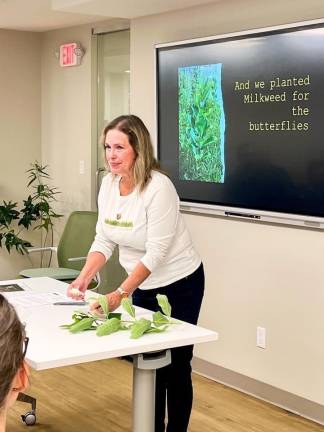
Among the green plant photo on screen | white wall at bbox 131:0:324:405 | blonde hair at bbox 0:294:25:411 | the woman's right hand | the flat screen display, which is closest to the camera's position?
blonde hair at bbox 0:294:25:411

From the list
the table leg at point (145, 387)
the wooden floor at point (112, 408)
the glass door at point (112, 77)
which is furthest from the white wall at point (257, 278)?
the table leg at point (145, 387)

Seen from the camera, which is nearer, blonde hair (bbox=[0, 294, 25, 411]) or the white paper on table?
blonde hair (bbox=[0, 294, 25, 411])

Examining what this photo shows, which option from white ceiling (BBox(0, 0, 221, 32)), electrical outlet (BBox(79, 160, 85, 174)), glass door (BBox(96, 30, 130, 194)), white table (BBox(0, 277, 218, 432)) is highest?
white ceiling (BBox(0, 0, 221, 32))

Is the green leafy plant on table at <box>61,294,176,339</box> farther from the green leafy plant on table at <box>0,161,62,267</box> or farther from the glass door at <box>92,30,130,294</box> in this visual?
the green leafy plant on table at <box>0,161,62,267</box>

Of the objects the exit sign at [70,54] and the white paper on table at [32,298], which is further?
the exit sign at [70,54]

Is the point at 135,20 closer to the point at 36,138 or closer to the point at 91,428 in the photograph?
the point at 36,138

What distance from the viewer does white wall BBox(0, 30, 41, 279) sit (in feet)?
21.5

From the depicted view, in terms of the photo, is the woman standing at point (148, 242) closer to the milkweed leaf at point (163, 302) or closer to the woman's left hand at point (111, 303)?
the woman's left hand at point (111, 303)

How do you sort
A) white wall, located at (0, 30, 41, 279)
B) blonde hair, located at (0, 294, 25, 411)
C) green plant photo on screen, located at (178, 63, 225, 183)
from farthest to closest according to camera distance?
white wall, located at (0, 30, 41, 279)
green plant photo on screen, located at (178, 63, 225, 183)
blonde hair, located at (0, 294, 25, 411)

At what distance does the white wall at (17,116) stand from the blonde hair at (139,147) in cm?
339

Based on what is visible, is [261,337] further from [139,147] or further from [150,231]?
[139,147]

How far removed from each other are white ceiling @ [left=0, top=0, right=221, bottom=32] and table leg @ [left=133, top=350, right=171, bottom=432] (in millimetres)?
2377

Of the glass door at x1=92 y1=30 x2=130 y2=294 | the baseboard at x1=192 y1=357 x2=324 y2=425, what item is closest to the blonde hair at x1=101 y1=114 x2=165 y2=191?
the baseboard at x1=192 y1=357 x2=324 y2=425

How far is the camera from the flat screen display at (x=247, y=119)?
399 cm
